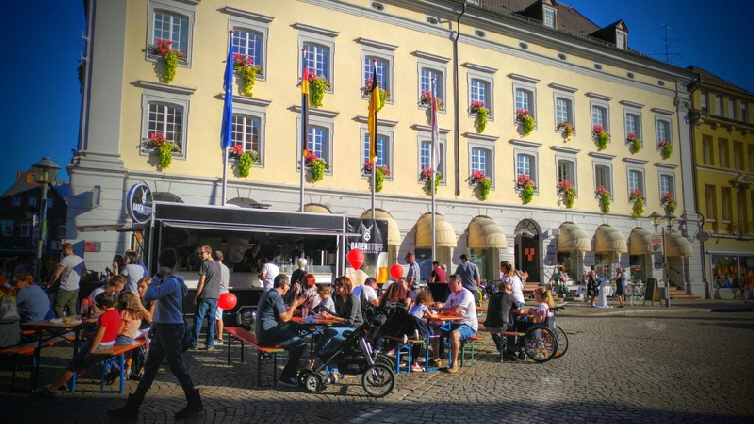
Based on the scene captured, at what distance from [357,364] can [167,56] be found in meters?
14.5

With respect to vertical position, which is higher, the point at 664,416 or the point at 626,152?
the point at 626,152

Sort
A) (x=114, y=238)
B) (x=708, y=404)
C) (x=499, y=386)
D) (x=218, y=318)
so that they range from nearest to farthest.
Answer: (x=708, y=404)
(x=499, y=386)
(x=218, y=318)
(x=114, y=238)

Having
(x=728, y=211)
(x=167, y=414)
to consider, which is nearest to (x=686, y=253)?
(x=728, y=211)

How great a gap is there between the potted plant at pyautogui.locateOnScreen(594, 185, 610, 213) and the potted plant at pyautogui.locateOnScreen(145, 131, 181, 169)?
68.9 feet

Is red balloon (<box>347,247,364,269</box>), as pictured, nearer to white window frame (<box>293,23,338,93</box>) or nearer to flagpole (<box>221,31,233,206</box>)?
flagpole (<box>221,31,233,206</box>)

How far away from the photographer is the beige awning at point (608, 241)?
88.0 feet

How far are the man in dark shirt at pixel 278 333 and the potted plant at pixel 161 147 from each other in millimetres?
11642

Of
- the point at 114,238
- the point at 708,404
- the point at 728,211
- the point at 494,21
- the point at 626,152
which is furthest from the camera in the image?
the point at 626,152

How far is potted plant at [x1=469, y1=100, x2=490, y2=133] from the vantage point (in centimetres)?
2412

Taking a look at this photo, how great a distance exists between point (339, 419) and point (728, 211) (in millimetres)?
7224

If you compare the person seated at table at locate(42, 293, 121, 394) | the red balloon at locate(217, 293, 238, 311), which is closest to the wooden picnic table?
the person seated at table at locate(42, 293, 121, 394)

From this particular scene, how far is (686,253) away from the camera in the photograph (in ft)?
95.2

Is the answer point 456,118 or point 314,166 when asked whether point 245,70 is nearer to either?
point 314,166

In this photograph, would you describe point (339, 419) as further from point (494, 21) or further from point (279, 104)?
point (494, 21)
